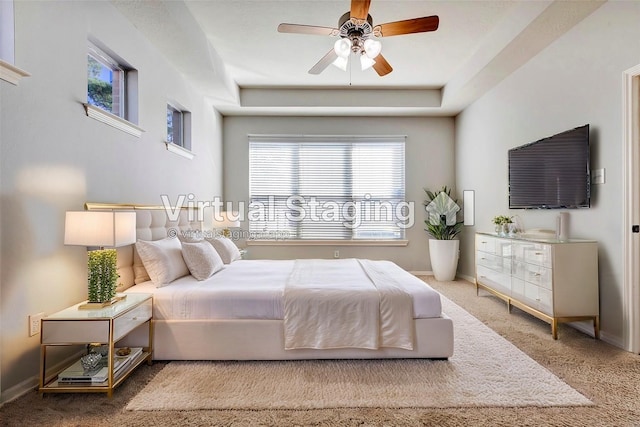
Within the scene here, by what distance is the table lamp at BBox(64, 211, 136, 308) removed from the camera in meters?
1.93

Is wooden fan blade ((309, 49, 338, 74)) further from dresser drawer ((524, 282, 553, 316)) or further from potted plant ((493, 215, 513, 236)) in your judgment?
dresser drawer ((524, 282, 553, 316))

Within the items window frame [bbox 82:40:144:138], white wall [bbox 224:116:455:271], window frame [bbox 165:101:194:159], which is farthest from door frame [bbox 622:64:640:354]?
window frame [bbox 165:101:194:159]

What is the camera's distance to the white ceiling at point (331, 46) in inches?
114

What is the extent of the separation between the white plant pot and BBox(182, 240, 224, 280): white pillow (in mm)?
3452

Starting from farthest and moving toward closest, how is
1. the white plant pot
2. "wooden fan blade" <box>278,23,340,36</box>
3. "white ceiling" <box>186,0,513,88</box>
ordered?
the white plant pot < "white ceiling" <box>186,0,513,88</box> < "wooden fan blade" <box>278,23,340,36</box>

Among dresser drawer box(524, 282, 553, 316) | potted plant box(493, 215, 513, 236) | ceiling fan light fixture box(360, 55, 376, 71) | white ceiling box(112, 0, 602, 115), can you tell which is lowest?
dresser drawer box(524, 282, 553, 316)

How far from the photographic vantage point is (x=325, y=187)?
546 centimetres

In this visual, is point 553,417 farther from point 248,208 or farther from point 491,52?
point 248,208

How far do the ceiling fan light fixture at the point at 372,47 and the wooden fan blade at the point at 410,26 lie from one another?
0.09 metres

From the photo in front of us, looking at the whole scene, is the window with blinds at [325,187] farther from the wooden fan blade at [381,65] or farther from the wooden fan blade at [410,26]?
the wooden fan blade at [410,26]

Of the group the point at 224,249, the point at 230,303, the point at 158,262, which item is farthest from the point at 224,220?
the point at 230,303

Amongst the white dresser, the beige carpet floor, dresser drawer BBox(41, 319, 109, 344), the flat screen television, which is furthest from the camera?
the flat screen television

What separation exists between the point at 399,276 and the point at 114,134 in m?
2.62

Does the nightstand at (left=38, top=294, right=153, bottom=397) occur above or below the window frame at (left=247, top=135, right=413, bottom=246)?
below
